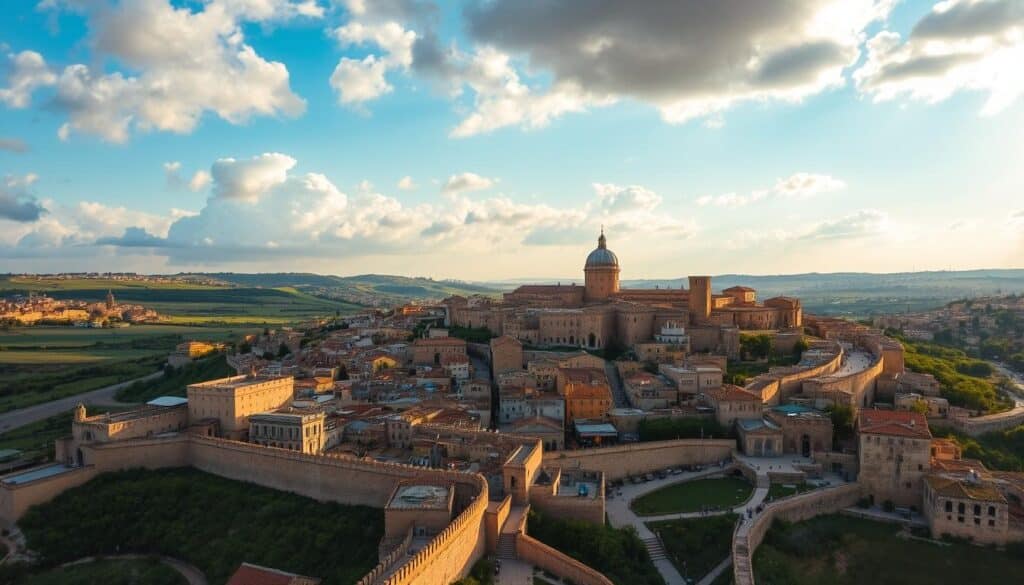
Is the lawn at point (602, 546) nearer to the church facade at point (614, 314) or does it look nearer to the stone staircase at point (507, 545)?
the stone staircase at point (507, 545)

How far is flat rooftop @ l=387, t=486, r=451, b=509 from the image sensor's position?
2409 centimetres

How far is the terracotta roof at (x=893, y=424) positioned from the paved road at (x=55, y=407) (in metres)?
62.7

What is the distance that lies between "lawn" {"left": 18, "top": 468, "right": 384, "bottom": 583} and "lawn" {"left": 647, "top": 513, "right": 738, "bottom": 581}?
1180cm

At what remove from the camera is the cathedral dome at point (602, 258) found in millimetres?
66875

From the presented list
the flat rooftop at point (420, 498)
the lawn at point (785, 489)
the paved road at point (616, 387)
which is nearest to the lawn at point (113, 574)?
the flat rooftop at point (420, 498)

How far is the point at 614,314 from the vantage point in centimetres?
5834

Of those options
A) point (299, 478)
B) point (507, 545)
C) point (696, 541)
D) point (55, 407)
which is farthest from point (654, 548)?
point (55, 407)

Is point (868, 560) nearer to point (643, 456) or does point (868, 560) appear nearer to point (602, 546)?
point (602, 546)

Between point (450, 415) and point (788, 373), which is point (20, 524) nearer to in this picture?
point (450, 415)

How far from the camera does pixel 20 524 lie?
1197 inches

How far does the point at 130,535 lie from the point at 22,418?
1583 inches

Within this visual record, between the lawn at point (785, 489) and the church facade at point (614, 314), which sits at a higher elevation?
the church facade at point (614, 314)

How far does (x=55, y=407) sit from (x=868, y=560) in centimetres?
7018

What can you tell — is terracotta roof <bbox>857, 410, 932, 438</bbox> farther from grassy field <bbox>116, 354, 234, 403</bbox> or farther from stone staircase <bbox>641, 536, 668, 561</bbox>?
grassy field <bbox>116, 354, 234, 403</bbox>
